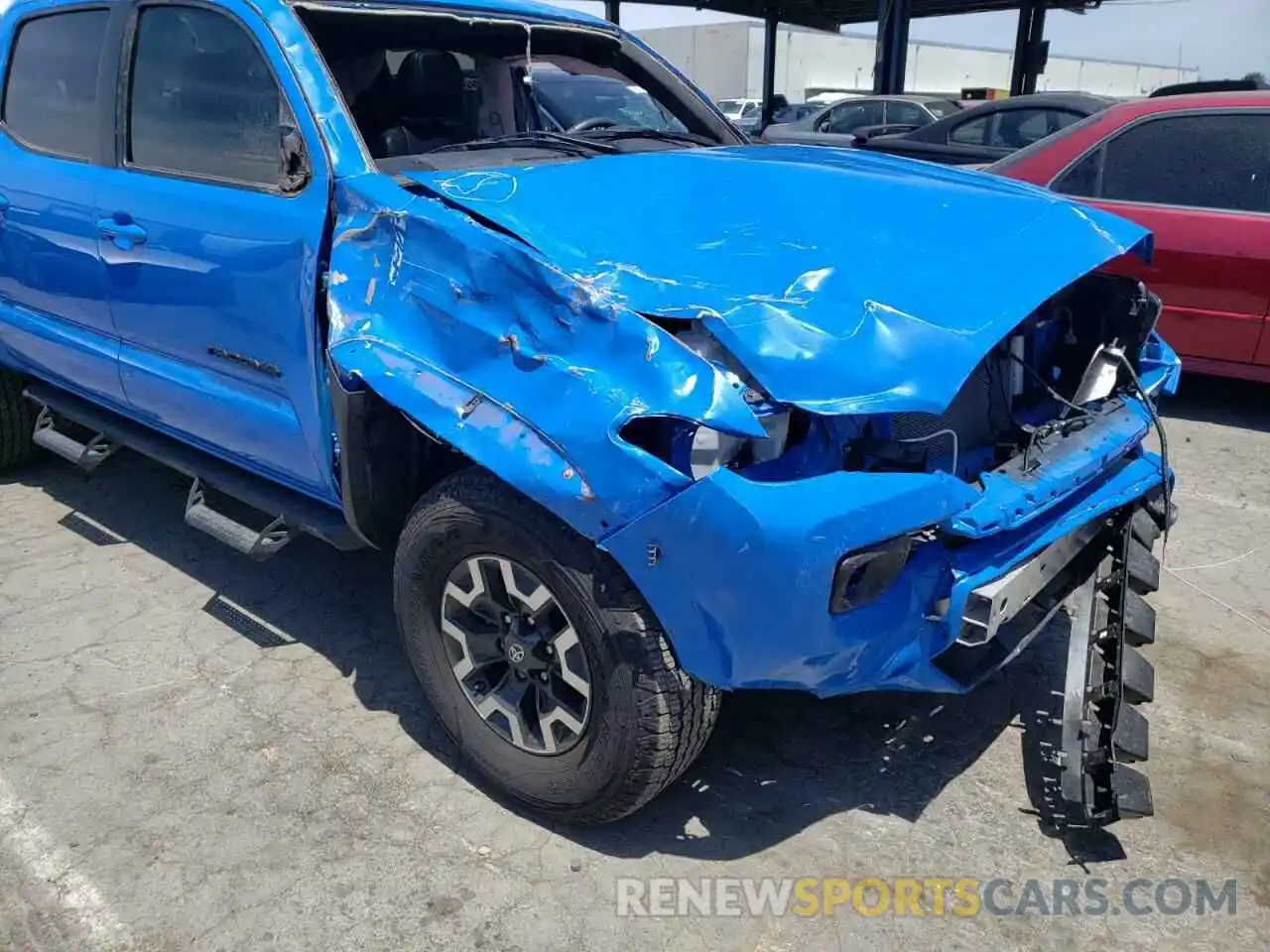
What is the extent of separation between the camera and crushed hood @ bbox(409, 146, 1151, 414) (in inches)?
81.1

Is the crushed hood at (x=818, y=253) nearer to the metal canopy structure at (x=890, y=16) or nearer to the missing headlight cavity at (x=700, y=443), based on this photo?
the missing headlight cavity at (x=700, y=443)

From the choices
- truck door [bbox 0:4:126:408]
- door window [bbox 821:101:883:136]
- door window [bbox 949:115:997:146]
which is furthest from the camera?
door window [bbox 821:101:883:136]

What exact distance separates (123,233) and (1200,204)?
4.98 metres

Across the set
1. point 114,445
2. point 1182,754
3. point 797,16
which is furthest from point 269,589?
point 797,16

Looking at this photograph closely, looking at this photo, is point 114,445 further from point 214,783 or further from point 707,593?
point 707,593

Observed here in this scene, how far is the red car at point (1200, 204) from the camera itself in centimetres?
516

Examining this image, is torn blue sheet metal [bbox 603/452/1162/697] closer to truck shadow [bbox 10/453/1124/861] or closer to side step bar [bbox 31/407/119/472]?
truck shadow [bbox 10/453/1124/861]

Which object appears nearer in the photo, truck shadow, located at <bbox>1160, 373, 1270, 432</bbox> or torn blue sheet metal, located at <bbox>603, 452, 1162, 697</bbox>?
torn blue sheet metal, located at <bbox>603, 452, 1162, 697</bbox>

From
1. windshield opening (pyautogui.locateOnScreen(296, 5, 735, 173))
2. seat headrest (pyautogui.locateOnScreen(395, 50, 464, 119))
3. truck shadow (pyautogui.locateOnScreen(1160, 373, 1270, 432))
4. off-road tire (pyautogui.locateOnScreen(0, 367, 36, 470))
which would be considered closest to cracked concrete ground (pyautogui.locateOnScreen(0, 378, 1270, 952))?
off-road tire (pyautogui.locateOnScreen(0, 367, 36, 470))

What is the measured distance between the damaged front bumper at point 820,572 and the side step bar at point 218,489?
47.5 inches

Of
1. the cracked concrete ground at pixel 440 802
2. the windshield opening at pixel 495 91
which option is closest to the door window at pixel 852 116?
the windshield opening at pixel 495 91

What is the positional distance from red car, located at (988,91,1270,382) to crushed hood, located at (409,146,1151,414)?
2651 mm

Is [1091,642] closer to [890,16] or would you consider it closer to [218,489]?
[218,489]

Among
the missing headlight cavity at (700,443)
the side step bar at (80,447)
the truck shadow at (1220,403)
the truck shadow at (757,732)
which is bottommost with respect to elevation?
the truck shadow at (1220,403)
